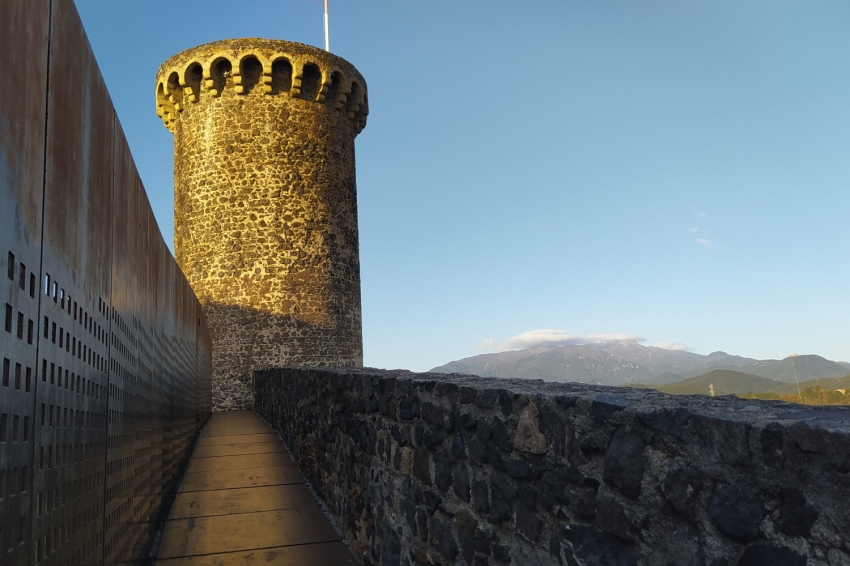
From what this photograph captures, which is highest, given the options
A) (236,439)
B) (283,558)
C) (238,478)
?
(236,439)

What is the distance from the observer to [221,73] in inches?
616

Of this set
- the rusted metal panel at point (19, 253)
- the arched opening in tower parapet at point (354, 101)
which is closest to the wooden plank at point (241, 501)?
the rusted metal panel at point (19, 253)

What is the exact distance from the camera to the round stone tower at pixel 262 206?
599 inches

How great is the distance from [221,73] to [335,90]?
9.17 ft

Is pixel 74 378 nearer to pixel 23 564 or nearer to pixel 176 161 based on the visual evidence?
pixel 23 564

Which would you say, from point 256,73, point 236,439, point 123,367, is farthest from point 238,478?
point 256,73

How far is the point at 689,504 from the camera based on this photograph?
4.75 ft

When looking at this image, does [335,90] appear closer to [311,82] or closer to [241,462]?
[311,82]

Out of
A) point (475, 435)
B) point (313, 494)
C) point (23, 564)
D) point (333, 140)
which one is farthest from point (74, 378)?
point (333, 140)

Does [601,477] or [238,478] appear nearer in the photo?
[601,477]

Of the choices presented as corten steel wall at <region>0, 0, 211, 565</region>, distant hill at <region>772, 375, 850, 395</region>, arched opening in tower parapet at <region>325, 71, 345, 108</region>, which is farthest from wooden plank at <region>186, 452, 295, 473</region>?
distant hill at <region>772, 375, 850, 395</region>

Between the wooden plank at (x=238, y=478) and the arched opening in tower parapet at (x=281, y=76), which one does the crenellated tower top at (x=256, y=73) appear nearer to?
the arched opening in tower parapet at (x=281, y=76)

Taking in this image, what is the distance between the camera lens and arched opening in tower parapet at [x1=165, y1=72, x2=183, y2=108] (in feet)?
52.5

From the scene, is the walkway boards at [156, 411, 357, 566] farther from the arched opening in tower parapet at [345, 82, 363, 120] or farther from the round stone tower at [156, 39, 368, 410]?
the arched opening in tower parapet at [345, 82, 363, 120]
